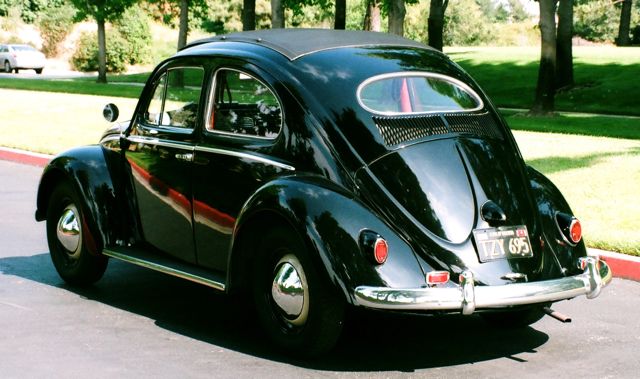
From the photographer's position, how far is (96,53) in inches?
2371

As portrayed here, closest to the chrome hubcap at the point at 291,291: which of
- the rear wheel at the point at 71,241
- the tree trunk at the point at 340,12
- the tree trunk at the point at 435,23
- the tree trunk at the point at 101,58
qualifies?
the rear wheel at the point at 71,241

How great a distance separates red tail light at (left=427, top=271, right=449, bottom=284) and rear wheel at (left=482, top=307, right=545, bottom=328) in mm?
1188

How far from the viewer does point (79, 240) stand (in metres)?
7.57

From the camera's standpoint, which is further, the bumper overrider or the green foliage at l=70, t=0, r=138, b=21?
the green foliage at l=70, t=0, r=138, b=21

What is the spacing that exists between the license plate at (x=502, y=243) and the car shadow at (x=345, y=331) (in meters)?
0.60

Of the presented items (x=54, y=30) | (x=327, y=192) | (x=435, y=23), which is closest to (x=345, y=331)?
(x=327, y=192)

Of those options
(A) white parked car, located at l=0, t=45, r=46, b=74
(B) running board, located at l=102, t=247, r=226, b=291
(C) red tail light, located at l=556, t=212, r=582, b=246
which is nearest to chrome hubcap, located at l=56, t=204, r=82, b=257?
(B) running board, located at l=102, t=247, r=226, b=291

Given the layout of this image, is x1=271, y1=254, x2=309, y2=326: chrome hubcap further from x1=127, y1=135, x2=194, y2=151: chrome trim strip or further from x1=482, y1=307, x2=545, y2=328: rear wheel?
x1=482, y1=307, x2=545, y2=328: rear wheel

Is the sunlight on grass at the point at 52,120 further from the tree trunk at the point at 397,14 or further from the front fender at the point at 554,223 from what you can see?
the front fender at the point at 554,223

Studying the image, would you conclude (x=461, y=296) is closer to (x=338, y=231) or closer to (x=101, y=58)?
(x=338, y=231)

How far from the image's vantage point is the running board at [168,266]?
6449mm

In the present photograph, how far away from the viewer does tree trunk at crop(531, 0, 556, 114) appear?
23.9 meters

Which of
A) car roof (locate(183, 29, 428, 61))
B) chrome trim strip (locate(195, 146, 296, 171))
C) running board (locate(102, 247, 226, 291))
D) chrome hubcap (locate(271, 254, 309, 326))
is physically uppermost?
car roof (locate(183, 29, 428, 61))

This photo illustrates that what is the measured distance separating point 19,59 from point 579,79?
101 feet
